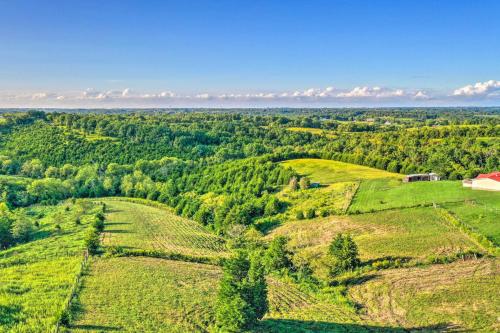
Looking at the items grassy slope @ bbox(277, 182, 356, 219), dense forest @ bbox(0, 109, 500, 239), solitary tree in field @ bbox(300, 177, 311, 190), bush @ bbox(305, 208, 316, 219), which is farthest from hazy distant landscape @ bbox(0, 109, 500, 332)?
solitary tree in field @ bbox(300, 177, 311, 190)

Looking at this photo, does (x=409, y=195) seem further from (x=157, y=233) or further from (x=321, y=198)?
(x=157, y=233)

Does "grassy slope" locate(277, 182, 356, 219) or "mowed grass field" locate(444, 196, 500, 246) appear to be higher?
"mowed grass field" locate(444, 196, 500, 246)

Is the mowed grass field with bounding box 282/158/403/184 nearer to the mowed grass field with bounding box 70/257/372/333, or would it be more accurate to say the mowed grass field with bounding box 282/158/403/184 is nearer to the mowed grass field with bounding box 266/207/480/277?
the mowed grass field with bounding box 266/207/480/277

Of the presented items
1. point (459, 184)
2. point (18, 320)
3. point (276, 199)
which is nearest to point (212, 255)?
point (276, 199)

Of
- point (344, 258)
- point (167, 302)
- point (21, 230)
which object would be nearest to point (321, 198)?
point (344, 258)

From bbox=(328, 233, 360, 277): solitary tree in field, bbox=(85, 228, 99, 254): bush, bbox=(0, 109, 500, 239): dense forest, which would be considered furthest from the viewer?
bbox=(0, 109, 500, 239): dense forest
